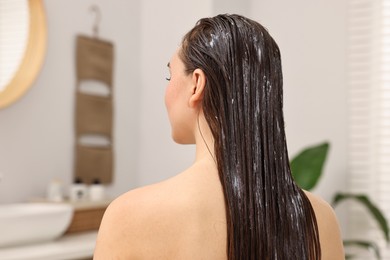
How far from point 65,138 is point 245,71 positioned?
7.85ft

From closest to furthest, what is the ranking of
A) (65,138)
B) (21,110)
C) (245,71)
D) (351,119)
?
1. (245,71)
2. (21,110)
3. (65,138)
4. (351,119)

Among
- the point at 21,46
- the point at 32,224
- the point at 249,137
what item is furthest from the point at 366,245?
the point at 249,137

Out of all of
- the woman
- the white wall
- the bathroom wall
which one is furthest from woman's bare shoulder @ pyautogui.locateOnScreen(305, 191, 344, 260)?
the bathroom wall

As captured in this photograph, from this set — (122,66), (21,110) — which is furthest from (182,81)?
(122,66)

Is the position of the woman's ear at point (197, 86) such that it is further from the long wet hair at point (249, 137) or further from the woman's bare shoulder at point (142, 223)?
the woman's bare shoulder at point (142, 223)

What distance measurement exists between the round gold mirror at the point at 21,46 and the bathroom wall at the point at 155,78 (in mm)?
109

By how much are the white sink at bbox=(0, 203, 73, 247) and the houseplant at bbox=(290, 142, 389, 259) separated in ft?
3.78

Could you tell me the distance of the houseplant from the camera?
3.08m

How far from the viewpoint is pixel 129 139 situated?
369 cm

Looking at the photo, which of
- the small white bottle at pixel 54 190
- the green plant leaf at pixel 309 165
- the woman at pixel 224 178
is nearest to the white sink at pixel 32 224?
the small white bottle at pixel 54 190

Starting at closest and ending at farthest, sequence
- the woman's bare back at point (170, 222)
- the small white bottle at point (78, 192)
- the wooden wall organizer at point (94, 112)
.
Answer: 1. the woman's bare back at point (170, 222)
2. the small white bottle at point (78, 192)
3. the wooden wall organizer at point (94, 112)

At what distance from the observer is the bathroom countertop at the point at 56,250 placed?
2260 millimetres

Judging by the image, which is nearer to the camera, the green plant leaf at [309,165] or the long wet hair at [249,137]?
the long wet hair at [249,137]

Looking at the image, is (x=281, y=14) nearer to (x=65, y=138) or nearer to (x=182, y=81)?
(x=65, y=138)
